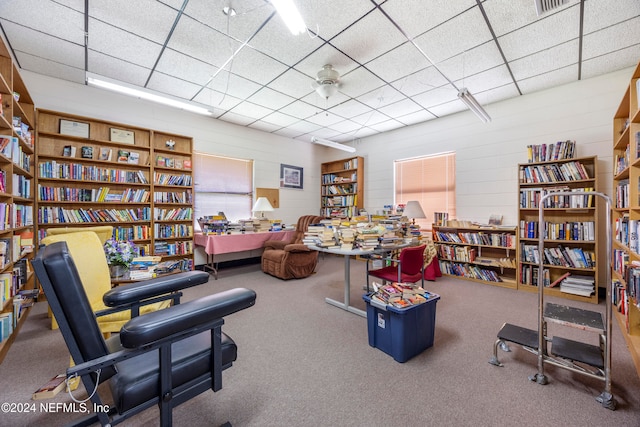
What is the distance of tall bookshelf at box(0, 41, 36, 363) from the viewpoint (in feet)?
6.98

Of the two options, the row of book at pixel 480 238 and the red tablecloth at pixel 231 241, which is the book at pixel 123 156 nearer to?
the red tablecloth at pixel 231 241

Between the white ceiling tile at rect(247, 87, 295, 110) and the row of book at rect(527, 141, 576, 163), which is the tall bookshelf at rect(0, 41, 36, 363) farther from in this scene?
the row of book at rect(527, 141, 576, 163)

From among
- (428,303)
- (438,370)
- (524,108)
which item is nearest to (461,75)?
(524,108)

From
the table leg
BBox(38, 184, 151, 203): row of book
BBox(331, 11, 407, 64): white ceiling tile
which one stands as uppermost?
BBox(331, 11, 407, 64): white ceiling tile

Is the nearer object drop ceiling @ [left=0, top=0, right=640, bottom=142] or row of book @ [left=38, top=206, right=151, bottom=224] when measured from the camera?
drop ceiling @ [left=0, top=0, right=640, bottom=142]

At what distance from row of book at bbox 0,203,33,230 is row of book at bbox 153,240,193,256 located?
58.9 inches

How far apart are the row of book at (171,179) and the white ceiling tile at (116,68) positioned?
4.75 ft

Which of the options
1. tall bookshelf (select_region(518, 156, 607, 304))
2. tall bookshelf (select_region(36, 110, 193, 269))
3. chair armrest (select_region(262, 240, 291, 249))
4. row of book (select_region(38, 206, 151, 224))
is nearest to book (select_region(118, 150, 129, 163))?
tall bookshelf (select_region(36, 110, 193, 269))

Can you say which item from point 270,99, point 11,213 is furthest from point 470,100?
point 11,213

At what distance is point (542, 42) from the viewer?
9.09 ft

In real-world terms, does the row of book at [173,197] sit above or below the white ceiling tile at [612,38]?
below

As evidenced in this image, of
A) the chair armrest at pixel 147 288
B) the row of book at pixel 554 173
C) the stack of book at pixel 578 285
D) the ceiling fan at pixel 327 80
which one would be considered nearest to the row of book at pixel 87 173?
the ceiling fan at pixel 327 80

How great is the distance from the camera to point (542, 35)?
2662 mm

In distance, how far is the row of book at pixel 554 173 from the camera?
343 centimetres
